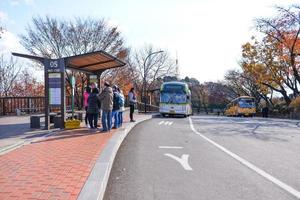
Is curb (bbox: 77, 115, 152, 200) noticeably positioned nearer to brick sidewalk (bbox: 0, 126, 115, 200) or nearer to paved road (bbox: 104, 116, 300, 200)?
brick sidewalk (bbox: 0, 126, 115, 200)

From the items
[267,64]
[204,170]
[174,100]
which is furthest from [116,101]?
[267,64]

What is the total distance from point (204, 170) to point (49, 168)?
3028 mm

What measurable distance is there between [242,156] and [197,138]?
3.79 metres

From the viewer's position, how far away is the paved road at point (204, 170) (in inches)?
242

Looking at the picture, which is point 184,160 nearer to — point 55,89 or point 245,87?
point 55,89

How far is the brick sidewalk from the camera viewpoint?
5.39m

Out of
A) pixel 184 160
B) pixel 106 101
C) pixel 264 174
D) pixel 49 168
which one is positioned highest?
pixel 106 101

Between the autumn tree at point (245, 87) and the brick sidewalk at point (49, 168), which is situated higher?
the autumn tree at point (245, 87)

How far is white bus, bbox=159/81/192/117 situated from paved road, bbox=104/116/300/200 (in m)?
18.4

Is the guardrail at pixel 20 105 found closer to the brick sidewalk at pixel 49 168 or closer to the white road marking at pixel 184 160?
the brick sidewalk at pixel 49 168

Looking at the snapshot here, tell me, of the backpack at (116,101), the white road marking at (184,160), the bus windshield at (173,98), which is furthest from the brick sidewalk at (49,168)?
the bus windshield at (173,98)

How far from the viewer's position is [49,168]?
7.00 metres

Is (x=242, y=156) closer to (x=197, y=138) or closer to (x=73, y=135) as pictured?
(x=197, y=138)

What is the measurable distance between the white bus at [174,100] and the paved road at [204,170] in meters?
18.4
